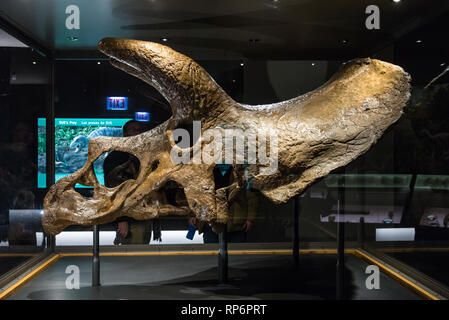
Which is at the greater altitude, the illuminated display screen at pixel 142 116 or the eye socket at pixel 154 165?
the illuminated display screen at pixel 142 116

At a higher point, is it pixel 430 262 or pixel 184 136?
pixel 184 136

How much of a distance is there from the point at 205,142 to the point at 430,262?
71.0 inches

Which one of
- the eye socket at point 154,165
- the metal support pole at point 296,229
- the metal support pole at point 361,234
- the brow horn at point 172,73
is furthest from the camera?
the metal support pole at point 361,234

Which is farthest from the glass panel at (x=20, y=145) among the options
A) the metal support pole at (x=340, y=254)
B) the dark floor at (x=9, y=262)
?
the metal support pole at (x=340, y=254)

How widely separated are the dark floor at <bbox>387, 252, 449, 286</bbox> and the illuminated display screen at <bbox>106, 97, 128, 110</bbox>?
2.22 meters

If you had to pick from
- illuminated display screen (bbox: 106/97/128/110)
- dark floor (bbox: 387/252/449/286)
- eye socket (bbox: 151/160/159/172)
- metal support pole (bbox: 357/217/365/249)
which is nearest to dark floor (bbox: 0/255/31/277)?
illuminated display screen (bbox: 106/97/128/110)

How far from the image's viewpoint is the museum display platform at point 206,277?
8.02ft

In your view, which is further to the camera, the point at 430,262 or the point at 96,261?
the point at 430,262

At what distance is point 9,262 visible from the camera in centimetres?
271

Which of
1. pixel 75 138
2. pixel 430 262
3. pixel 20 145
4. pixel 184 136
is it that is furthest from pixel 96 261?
pixel 430 262

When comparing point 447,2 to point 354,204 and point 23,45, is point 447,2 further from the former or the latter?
point 23,45

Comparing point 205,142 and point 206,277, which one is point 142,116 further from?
point 206,277

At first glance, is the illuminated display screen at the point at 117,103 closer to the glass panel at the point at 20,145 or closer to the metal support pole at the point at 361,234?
the glass panel at the point at 20,145

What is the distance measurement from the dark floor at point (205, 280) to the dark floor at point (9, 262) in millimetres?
190
